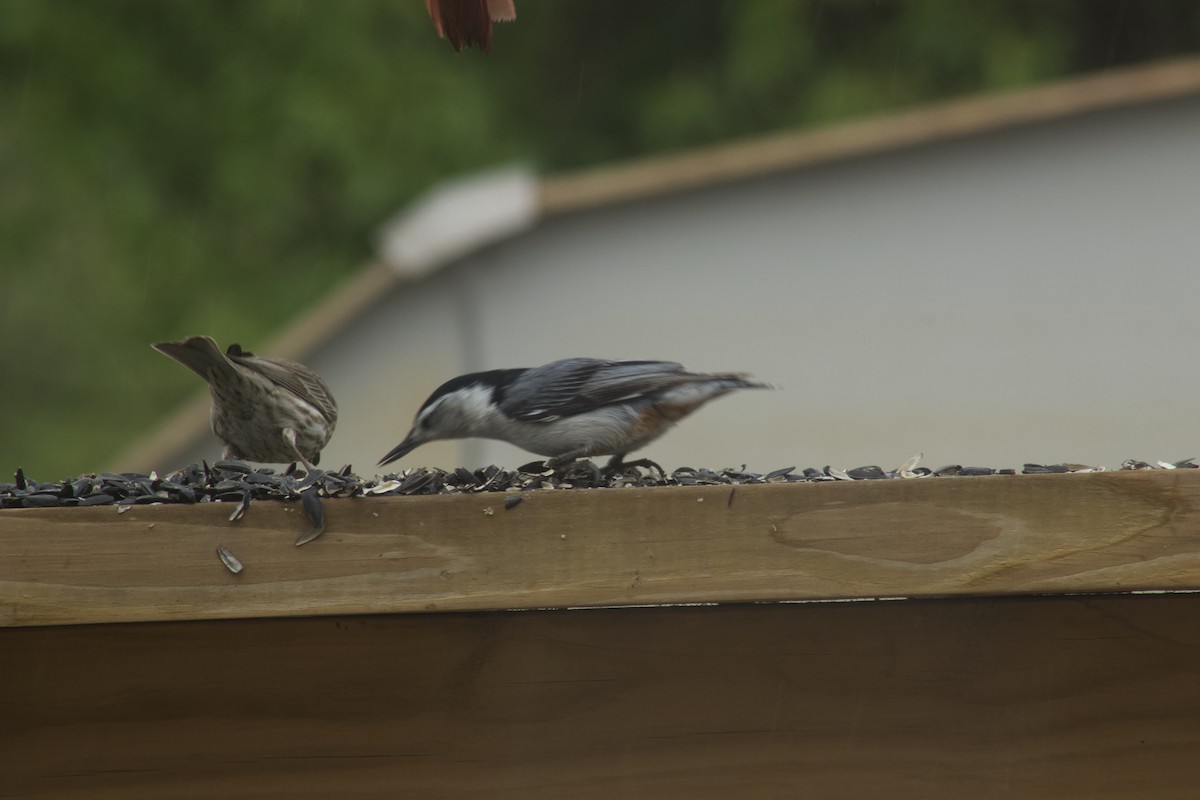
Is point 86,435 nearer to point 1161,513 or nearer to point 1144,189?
point 1144,189

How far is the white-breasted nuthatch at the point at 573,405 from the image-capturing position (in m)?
2.59

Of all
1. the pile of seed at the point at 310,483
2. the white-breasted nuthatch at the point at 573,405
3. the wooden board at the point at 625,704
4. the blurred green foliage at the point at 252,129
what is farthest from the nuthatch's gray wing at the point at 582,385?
the blurred green foliage at the point at 252,129

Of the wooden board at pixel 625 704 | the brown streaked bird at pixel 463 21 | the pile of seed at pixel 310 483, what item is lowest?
the wooden board at pixel 625 704

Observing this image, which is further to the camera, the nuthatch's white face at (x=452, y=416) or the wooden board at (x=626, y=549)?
the nuthatch's white face at (x=452, y=416)

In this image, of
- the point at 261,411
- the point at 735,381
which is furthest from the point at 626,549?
the point at 261,411

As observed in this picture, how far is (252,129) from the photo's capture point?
10.4 meters

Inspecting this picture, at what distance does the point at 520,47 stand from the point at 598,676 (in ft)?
34.9

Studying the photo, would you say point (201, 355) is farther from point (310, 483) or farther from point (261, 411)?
point (310, 483)

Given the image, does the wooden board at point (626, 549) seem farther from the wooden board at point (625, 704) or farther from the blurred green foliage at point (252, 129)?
the blurred green foliage at point (252, 129)

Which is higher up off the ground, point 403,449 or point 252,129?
point 252,129

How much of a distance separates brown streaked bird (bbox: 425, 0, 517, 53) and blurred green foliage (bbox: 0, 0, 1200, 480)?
8100 millimetres

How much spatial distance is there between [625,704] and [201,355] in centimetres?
143

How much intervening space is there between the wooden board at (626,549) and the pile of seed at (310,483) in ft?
0.22

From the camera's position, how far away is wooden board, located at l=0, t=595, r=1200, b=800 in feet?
5.97
